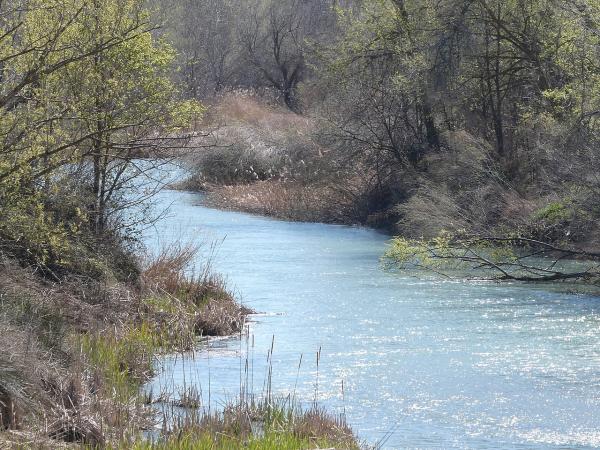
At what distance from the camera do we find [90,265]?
15469 millimetres

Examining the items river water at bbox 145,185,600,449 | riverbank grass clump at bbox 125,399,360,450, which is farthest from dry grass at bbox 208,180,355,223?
riverbank grass clump at bbox 125,399,360,450

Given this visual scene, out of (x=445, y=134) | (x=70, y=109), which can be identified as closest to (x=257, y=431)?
(x=70, y=109)

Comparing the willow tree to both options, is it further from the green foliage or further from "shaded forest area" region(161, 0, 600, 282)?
"shaded forest area" region(161, 0, 600, 282)

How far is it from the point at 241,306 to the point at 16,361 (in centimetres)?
834

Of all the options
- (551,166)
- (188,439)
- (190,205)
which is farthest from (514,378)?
(190,205)

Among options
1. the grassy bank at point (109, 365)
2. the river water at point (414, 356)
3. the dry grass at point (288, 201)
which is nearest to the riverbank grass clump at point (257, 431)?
the grassy bank at point (109, 365)

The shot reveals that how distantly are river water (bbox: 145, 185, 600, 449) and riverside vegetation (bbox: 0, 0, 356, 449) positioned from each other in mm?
659

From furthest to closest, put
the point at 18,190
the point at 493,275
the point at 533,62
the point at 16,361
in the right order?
→ the point at 533,62
the point at 493,275
the point at 18,190
the point at 16,361

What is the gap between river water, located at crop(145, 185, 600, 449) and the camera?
37.9 feet

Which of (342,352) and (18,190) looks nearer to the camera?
(18,190)

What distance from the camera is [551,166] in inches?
945

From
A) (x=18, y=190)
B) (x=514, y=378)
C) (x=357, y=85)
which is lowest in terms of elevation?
(x=514, y=378)

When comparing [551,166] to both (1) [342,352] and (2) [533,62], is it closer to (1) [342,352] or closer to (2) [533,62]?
(2) [533,62]

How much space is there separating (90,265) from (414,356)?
4.65 meters
